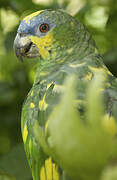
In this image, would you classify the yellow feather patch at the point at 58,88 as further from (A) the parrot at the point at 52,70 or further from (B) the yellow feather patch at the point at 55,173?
(B) the yellow feather patch at the point at 55,173

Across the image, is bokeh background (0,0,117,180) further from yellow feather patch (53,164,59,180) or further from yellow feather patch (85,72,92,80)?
yellow feather patch (85,72,92,80)

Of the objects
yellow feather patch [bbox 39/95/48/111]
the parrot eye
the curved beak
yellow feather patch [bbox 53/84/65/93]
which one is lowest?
yellow feather patch [bbox 39/95/48/111]

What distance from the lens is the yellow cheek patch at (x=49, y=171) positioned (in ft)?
2.45

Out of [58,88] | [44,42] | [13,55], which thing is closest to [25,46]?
[44,42]

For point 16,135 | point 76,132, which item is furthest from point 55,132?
point 16,135

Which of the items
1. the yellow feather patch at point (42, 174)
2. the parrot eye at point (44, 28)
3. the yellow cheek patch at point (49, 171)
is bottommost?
the yellow feather patch at point (42, 174)

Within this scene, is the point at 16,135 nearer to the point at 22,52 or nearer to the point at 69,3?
the point at 22,52

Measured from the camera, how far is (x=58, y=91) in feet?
2.55

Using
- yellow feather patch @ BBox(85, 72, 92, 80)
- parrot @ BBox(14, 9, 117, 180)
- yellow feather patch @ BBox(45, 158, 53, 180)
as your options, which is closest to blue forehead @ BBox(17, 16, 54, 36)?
parrot @ BBox(14, 9, 117, 180)

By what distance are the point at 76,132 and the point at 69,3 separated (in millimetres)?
1287

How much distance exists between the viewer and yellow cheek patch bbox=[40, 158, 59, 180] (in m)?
0.75

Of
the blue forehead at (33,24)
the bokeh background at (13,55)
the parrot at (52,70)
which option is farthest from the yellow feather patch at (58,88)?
the bokeh background at (13,55)

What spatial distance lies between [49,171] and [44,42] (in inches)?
19.1

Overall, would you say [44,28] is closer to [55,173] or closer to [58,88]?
[58,88]
